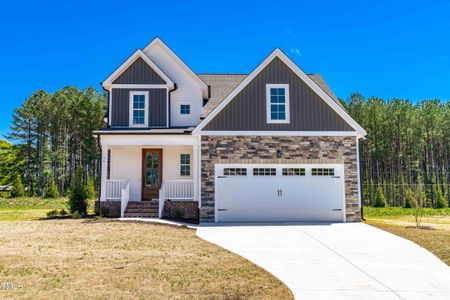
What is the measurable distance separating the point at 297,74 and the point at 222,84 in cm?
634

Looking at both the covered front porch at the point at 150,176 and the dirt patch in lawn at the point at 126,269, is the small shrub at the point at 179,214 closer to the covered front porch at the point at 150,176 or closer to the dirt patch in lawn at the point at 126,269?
the covered front porch at the point at 150,176

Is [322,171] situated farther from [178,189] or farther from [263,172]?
[178,189]

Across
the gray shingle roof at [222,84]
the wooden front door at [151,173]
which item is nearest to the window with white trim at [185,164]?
the wooden front door at [151,173]

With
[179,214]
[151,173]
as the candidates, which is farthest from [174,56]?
[179,214]

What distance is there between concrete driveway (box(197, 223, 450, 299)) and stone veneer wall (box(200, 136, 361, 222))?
8.08 ft

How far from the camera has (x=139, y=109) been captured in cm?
1836

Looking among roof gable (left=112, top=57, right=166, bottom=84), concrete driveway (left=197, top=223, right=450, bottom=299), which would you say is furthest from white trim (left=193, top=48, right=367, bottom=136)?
concrete driveway (left=197, top=223, right=450, bottom=299)

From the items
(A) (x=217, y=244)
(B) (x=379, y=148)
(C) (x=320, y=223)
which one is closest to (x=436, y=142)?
(B) (x=379, y=148)

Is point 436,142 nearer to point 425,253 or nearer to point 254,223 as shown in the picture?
point 254,223

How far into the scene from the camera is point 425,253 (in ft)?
29.9

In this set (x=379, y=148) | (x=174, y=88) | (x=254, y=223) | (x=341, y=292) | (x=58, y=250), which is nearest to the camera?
(x=341, y=292)

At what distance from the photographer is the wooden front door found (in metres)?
18.1

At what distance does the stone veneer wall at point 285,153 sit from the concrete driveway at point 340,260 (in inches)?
97.0

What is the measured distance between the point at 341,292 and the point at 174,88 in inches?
570
